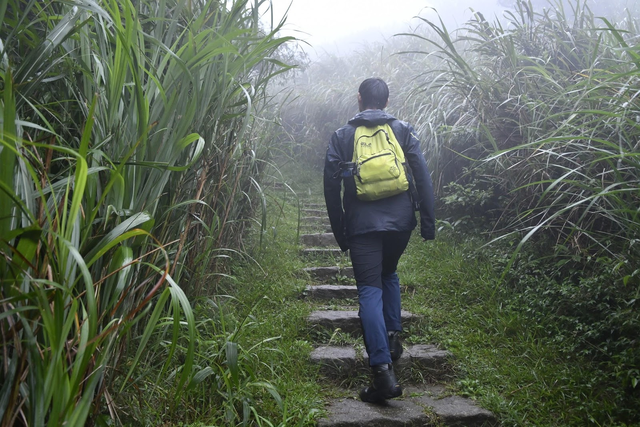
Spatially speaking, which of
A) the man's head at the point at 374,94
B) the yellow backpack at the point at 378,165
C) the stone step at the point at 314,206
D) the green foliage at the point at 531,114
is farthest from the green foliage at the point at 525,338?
the stone step at the point at 314,206

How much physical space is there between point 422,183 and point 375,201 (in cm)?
28

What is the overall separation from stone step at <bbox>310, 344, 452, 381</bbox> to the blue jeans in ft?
0.74

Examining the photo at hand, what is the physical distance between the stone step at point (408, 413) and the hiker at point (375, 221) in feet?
0.28

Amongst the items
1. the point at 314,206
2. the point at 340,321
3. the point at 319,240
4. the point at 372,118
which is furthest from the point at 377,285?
the point at 314,206

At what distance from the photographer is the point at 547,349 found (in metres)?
2.72

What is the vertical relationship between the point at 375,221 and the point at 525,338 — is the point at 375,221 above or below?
above

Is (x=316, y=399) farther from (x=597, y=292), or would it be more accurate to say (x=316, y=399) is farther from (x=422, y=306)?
(x=597, y=292)

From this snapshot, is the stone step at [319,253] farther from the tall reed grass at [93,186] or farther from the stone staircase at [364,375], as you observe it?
the tall reed grass at [93,186]

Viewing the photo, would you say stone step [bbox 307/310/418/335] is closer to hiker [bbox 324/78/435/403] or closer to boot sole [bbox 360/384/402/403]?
hiker [bbox 324/78/435/403]

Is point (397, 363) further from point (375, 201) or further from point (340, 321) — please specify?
point (375, 201)

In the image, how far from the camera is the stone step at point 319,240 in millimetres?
4996

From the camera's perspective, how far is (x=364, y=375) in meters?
2.82

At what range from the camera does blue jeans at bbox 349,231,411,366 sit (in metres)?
2.43

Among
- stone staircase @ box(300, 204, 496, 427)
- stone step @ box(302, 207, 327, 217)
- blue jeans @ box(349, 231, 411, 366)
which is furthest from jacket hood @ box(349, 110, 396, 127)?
stone step @ box(302, 207, 327, 217)
